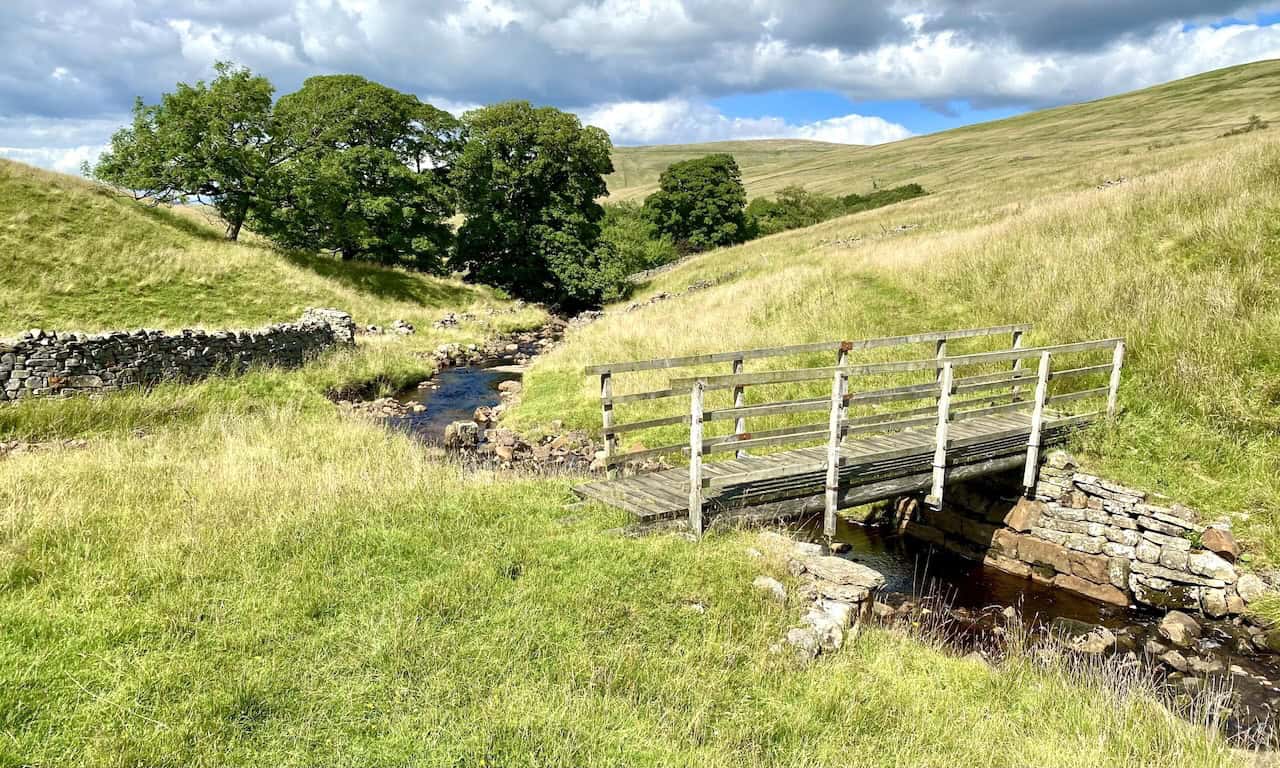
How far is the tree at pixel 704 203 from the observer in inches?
2293

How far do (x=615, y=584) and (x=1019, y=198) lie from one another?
33.6m

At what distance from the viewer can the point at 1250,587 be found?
8312mm

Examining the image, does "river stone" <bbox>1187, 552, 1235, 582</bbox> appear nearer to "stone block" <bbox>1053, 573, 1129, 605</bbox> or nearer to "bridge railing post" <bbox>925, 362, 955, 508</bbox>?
"stone block" <bbox>1053, 573, 1129, 605</bbox>

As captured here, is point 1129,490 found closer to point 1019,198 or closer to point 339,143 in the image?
point 1019,198

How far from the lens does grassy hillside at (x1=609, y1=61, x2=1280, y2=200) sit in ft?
141

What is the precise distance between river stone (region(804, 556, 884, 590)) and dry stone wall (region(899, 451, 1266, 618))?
4.82 metres

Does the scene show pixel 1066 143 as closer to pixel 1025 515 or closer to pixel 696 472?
pixel 1025 515

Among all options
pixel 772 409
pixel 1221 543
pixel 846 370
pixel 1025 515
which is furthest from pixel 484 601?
pixel 1221 543

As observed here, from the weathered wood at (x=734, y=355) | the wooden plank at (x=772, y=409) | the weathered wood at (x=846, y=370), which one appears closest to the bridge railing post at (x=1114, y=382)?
the weathered wood at (x=846, y=370)

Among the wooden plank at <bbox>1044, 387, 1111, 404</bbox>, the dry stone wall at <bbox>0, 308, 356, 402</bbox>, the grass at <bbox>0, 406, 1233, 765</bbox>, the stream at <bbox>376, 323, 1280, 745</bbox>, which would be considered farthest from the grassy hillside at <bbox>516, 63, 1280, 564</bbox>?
the dry stone wall at <bbox>0, 308, 356, 402</bbox>

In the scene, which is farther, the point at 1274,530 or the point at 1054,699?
the point at 1274,530

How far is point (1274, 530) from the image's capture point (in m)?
8.55

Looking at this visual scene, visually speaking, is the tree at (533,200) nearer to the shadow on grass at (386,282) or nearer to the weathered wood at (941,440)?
the shadow on grass at (386,282)

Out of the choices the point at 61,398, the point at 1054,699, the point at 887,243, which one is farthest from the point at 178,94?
the point at 1054,699
